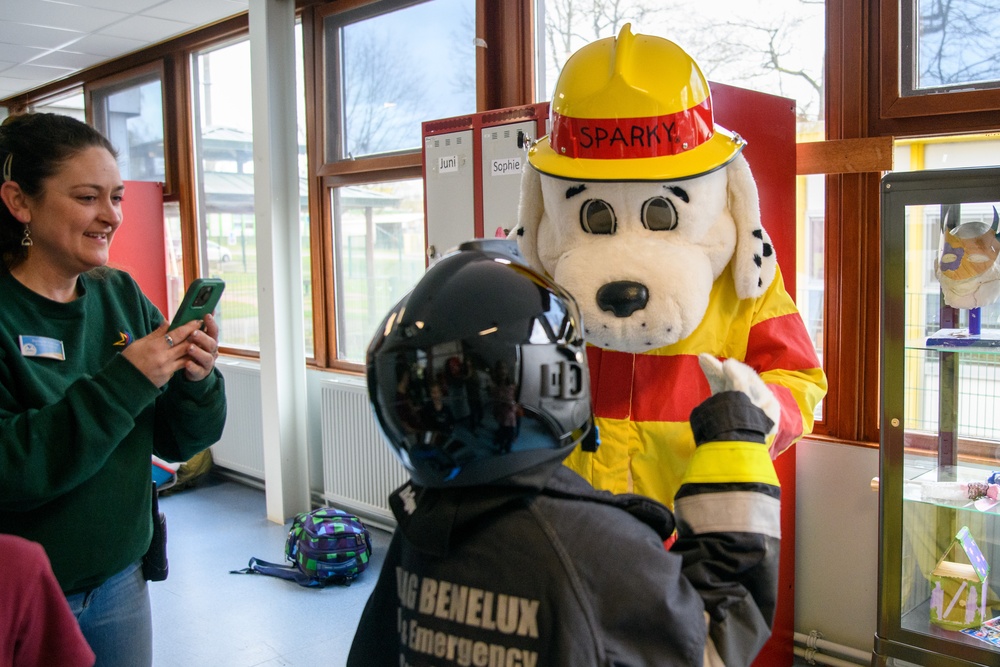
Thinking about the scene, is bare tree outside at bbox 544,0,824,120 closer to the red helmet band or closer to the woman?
the red helmet band

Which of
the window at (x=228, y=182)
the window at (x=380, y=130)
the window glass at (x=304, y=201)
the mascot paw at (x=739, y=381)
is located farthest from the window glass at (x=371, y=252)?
the mascot paw at (x=739, y=381)

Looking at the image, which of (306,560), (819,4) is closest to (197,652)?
(306,560)

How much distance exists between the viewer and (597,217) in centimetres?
140

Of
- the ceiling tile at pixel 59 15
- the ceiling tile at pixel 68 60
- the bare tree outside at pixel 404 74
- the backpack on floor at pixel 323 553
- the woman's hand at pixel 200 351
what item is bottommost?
the backpack on floor at pixel 323 553

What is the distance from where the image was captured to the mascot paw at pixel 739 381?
43.5 inches

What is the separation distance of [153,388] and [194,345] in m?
0.14

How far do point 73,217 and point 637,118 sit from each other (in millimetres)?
1052

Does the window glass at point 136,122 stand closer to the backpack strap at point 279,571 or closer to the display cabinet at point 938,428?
the backpack strap at point 279,571

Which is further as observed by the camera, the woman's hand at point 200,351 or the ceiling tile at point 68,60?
the ceiling tile at point 68,60

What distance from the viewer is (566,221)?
1.44m

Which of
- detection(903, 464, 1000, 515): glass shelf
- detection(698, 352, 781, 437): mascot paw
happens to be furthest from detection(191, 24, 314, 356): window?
detection(698, 352, 781, 437): mascot paw

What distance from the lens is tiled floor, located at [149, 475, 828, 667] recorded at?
3197mm

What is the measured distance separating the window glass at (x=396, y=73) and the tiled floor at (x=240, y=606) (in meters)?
2.24

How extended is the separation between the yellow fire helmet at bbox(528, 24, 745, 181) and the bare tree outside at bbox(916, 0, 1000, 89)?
163 centimetres
